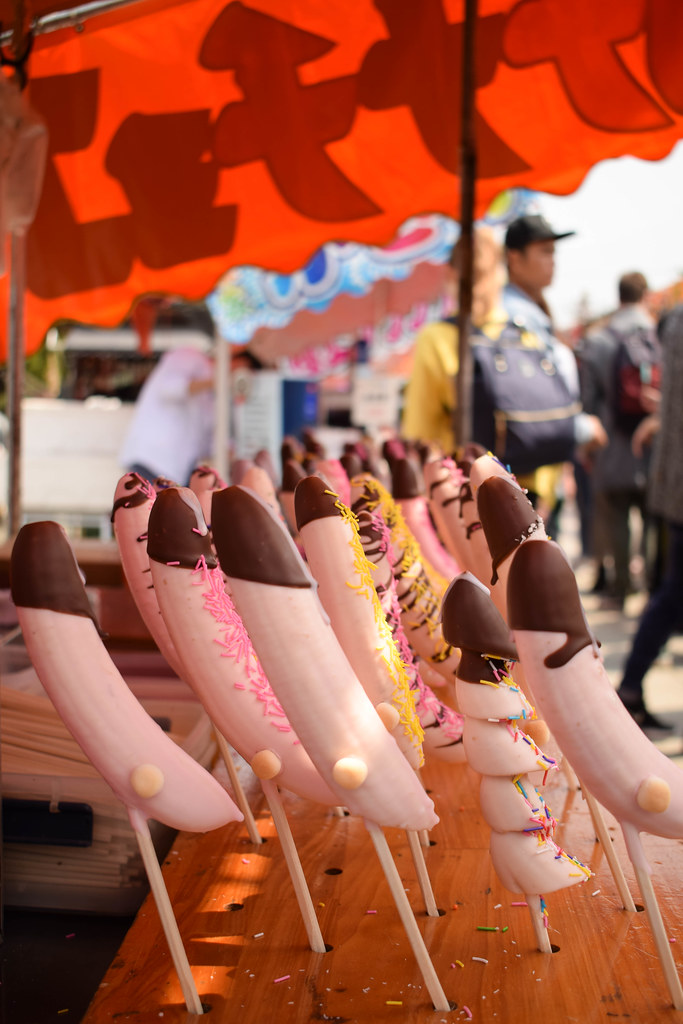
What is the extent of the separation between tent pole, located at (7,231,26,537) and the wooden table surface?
1516mm

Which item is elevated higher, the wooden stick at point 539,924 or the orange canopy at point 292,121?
the orange canopy at point 292,121

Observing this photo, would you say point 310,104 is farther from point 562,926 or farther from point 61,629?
point 562,926

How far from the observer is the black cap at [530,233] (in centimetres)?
299

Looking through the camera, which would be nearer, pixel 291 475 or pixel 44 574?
pixel 44 574

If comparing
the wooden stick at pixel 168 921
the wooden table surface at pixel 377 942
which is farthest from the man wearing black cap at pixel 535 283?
the wooden stick at pixel 168 921

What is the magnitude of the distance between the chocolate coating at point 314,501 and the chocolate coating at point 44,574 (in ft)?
0.86

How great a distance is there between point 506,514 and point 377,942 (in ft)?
1.88

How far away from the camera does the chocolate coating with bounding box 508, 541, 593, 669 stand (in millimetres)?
897

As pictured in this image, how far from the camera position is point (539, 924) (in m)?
1.12

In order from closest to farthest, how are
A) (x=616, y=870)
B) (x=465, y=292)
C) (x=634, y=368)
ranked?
(x=616, y=870)
(x=465, y=292)
(x=634, y=368)

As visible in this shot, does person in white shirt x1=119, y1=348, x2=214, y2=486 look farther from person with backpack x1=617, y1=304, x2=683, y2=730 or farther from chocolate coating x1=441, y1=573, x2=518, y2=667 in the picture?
chocolate coating x1=441, y1=573, x2=518, y2=667

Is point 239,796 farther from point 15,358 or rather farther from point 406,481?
point 15,358

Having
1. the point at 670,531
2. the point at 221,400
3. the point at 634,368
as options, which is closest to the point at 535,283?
the point at 670,531

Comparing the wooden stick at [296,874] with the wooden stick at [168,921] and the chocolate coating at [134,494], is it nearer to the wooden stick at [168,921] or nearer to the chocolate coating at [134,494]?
the wooden stick at [168,921]
